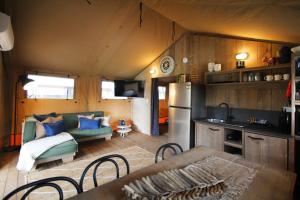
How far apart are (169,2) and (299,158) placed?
2.94 m

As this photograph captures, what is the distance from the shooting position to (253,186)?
106 cm

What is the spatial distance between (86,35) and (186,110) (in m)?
2.84

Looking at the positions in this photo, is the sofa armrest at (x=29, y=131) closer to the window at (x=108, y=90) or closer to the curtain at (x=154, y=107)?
the window at (x=108, y=90)

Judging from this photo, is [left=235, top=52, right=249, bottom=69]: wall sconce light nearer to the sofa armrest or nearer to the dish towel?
the dish towel

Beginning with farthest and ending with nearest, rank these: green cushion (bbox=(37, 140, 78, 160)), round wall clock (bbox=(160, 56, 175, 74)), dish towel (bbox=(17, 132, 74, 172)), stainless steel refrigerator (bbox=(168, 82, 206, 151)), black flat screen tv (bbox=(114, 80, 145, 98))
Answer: black flat screen tv (bbox=(114, 80, 145, 98)), round wall clock (bbox=(160, 56, 175, 74)), stainless steel refrigerator (bbox=(168, 82, 206, 151)), green cushion (bbox=(37, 140, 78, 160)), dish towel (bbox=(17, 132, 74, 172))

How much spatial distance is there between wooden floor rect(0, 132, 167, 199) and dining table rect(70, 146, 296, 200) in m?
2.04

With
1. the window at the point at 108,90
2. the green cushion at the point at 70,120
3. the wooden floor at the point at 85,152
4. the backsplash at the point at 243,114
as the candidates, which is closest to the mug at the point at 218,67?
the backsplash at the point at 243,114

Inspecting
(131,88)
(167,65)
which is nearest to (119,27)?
(167,65)

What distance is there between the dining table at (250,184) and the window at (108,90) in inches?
179

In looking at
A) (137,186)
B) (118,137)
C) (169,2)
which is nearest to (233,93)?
(169,2)

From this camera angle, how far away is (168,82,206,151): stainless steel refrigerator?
345 centimetres

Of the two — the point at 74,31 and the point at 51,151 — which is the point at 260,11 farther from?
the point at 51,151

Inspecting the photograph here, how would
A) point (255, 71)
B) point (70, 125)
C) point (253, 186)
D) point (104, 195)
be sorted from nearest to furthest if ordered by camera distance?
point (104, 195) → point (253, 186) → point (255, 71) → point (70, 125)

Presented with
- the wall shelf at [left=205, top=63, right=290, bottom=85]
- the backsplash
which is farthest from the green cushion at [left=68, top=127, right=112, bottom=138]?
the wall shelf at [left=205, top=63, right=290, bottom=85]
